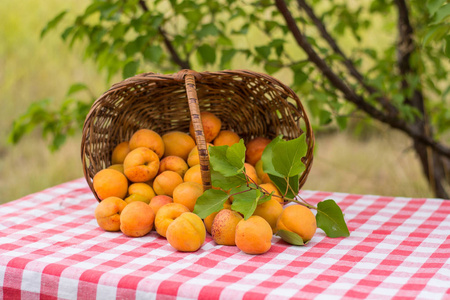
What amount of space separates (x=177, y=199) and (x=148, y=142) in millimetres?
183

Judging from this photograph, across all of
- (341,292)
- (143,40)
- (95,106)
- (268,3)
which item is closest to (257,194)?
(341,292)

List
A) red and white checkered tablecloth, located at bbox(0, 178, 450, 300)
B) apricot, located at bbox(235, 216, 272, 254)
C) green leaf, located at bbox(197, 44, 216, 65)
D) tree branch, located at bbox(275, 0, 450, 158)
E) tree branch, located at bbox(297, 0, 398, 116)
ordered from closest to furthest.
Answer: red and white checkered tablecloth, located at bbox(0, 178, 450, 300) → apricot, located at bbox(235, 216, 272, 254) → tree branch, located at bbox(275, 0, 450, 158) → green leaf, located at bbox(197, 44, 216, 65) → tree branch, located at bbox(297, 0, 398, 116)

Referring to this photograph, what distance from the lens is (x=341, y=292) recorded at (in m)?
0.81

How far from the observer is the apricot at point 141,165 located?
118 centimetres

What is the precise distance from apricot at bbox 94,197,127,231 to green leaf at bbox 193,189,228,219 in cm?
20

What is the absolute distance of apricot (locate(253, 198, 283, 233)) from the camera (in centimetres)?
109

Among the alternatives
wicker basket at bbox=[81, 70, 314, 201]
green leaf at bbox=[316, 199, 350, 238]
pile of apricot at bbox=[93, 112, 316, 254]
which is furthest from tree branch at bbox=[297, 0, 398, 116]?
green leaf at bbox=[316, 199, 350, 238]

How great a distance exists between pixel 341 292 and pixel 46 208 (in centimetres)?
84

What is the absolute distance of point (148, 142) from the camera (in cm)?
123

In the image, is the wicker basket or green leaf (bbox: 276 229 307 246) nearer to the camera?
green leaf (bbox: 276 229 307 246)

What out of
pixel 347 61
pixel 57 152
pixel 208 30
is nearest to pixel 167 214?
pixel 208 30

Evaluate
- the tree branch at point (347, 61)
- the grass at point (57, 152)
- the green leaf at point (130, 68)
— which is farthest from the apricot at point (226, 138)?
the grass at point (57, 152)

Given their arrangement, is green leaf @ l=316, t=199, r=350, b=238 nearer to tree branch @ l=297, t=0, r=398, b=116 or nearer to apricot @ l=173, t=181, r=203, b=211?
apricot @ l=173, t=181, r=203, b=211

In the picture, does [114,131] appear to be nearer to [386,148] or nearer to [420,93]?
[420,93]
